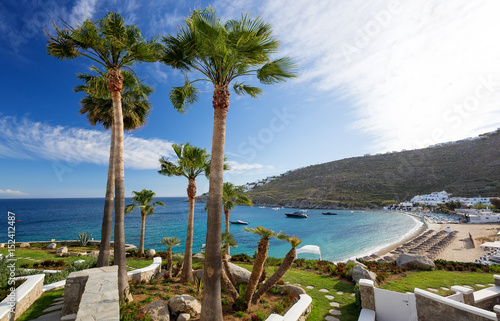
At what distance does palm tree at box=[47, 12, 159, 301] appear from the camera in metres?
7.57

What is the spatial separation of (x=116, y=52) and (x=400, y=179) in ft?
403

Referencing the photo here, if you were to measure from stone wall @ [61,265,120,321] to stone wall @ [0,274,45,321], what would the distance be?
178 cm

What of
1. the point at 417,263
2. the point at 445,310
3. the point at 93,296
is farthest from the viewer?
the point at 417,263

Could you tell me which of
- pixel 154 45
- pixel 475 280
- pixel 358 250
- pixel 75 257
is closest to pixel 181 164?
pixel 154 45

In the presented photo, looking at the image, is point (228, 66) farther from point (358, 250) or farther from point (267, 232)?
point (358, 250)

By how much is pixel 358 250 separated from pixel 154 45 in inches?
1422

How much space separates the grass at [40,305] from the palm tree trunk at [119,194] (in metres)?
2.17

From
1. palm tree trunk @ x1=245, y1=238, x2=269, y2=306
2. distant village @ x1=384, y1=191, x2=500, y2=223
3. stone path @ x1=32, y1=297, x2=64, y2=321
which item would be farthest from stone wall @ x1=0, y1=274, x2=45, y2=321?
distant village @ x1=384, y1=191, x2=500, y2=223

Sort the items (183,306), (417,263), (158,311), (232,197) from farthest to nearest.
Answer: (232,197)
(417,263)
(183,306)
(158,311)

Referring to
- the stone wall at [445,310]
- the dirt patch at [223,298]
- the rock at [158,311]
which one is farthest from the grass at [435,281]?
the rock at [158,311]

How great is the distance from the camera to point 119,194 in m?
7.91

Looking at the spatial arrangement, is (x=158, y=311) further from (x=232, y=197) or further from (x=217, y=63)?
(x=232, y=197)

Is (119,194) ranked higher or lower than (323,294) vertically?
higher

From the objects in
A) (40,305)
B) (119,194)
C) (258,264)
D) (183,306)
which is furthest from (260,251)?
(40,305)
